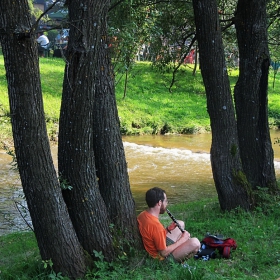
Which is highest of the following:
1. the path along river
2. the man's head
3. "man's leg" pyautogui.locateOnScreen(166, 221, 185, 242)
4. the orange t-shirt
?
the man's head

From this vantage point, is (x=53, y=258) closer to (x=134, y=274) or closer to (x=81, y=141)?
(x=134, y=274)

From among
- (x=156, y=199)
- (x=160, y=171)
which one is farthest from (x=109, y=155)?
(x=160, y=171)

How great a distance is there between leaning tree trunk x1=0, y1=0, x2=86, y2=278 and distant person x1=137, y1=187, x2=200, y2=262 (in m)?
0.93

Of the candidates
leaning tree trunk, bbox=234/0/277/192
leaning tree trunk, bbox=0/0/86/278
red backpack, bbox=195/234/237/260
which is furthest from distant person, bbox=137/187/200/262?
leaning tree trunk, bbox=234/0/277/192

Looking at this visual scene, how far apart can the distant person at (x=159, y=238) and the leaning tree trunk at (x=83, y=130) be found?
529 millimetres

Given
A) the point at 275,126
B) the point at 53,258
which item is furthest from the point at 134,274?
the point at 275,126

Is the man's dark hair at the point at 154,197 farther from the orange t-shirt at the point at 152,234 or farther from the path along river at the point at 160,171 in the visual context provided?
the path along river at the point at 160,171

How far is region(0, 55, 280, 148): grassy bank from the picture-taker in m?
25.1

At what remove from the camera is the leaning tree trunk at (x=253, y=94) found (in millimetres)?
8773

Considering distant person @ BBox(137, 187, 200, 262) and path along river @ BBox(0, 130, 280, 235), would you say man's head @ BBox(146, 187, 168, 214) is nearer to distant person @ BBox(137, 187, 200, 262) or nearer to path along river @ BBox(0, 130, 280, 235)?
distant person @ BBox(137, 187, 200, 262)

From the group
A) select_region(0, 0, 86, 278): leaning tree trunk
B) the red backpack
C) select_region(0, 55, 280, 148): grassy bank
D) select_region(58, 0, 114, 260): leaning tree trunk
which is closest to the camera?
select_region(0, 0, 86, 278): leaning tree trunk

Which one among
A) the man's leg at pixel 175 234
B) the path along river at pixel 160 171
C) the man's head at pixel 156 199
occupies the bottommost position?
the path along river at pixel 160 171

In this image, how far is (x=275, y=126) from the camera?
27828 millimetres

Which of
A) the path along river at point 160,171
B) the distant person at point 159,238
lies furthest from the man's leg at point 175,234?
the path along river at point 160,171
